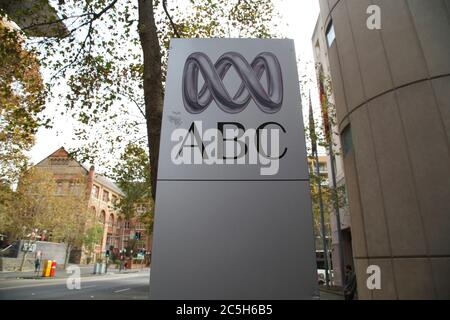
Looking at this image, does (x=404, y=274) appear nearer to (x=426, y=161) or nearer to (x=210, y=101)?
(x=426, y=161)

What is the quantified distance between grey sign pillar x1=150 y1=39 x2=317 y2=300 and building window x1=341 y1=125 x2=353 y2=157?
6.02 meters

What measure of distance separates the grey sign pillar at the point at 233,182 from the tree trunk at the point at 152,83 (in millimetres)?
2685

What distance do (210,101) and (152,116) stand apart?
3.09 meters

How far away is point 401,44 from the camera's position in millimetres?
6297

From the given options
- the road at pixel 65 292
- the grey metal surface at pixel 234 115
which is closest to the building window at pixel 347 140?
the grey metal surface at pixel 234 115

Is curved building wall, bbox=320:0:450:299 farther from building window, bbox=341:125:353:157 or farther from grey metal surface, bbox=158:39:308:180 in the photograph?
grey metal surface, bbox=158:39:308:180

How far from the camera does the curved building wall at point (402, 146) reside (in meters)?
5.33

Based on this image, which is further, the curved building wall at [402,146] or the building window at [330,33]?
the building window at [330,33]

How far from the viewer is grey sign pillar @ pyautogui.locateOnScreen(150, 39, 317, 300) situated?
2.10 metres

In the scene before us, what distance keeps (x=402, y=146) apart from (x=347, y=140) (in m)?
2.35

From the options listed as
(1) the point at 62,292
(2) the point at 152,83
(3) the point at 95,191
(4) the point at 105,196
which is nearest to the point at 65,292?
(1) the point at 62,292

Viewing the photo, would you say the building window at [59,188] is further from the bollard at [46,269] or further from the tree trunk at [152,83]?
the tree trunk at [152,83]

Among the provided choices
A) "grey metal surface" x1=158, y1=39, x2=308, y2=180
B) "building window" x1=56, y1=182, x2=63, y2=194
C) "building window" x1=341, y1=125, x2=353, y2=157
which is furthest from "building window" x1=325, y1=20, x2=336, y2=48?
"building window" x1=56, y1=182, x2=63, y2=194

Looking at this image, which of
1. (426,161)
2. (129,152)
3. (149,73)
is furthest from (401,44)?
(129,152)
